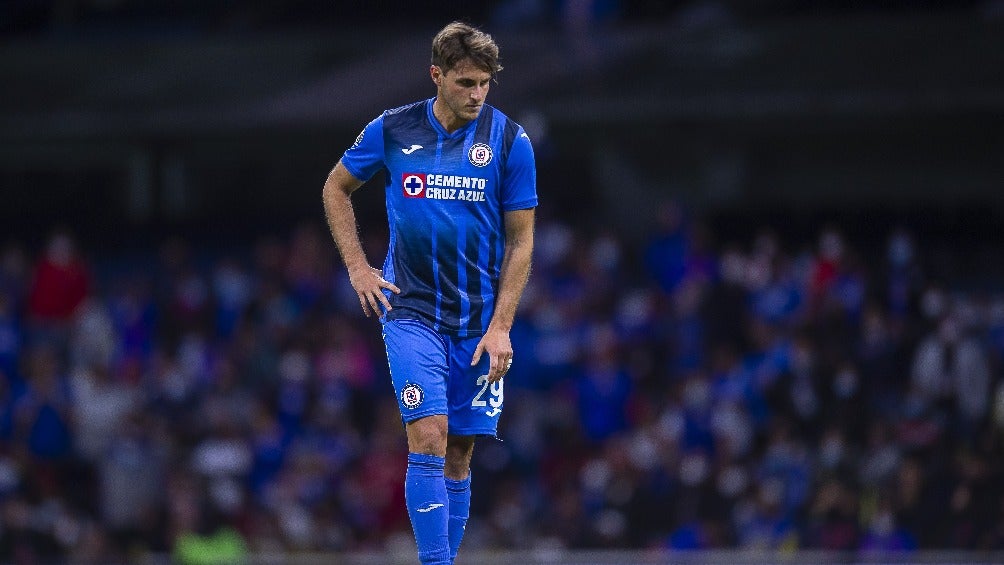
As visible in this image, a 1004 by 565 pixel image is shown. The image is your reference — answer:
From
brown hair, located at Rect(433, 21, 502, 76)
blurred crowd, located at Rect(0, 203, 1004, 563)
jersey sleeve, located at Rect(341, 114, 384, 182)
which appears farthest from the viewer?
blurred crowd, located at Rect(0, 203, 1004, 563)

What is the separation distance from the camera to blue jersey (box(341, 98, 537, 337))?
22.3ft

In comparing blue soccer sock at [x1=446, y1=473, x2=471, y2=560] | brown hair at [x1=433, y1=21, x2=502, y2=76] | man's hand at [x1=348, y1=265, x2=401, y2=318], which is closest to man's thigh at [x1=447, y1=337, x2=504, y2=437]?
blue soccer sock at [x1=446, y1=473, x2=471, y2=560]

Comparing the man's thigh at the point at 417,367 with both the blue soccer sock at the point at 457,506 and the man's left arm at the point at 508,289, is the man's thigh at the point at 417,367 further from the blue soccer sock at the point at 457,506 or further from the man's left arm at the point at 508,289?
the blue soccer sock at the point at 457,506

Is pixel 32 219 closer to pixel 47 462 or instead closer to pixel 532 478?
pixel 47 462

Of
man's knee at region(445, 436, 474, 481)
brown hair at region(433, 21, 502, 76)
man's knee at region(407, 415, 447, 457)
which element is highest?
brown hair at region(433, 21, 502, 76)

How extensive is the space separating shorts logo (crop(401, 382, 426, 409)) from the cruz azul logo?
0.77 metres

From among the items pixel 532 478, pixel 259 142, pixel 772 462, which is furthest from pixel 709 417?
pixel 259 142

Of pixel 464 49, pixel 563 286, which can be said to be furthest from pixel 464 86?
pixel 563 286

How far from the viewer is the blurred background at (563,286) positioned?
13.8 metres

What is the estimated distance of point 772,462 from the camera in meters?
13.6

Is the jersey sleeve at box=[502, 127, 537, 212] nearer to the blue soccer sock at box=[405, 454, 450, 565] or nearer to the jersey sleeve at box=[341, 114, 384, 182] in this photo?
the jersey sleeve at box=[341, 114, 384, 182]

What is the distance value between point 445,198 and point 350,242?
46 centimetres

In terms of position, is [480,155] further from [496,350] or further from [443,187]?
[496,350]

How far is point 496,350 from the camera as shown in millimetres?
6793
